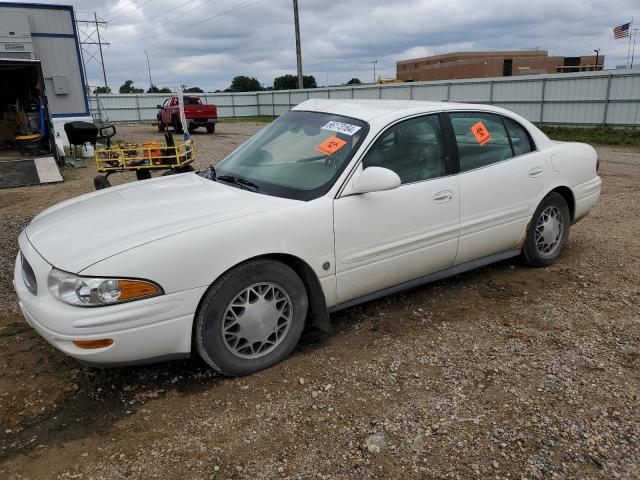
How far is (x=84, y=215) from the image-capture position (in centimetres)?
Result: 316

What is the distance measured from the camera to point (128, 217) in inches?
118

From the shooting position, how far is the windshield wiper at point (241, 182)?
3.36 metres

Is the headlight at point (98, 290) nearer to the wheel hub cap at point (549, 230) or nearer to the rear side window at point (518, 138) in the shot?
the rear side window at point (518, 138)

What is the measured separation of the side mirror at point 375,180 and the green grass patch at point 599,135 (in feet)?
50.2

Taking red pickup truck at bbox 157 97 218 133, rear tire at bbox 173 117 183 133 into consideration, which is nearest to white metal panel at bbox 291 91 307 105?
red pickup truck at bbox 157 97 218 133

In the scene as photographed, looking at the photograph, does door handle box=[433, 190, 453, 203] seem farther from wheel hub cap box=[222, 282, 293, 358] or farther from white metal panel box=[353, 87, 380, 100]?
white metal panel box=[353, 87, 380, 100]

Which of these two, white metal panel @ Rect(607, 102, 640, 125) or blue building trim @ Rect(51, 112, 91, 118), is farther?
blue building trim @ Rect(51, 112, 91, 118)

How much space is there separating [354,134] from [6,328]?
2931mm

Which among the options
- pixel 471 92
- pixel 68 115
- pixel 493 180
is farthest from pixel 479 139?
pixel 471 92

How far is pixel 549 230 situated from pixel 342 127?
226 cm

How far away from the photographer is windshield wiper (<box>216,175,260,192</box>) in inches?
132

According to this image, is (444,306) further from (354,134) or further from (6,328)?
(6,328)

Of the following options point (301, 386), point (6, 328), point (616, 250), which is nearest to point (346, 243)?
point (301, 386)

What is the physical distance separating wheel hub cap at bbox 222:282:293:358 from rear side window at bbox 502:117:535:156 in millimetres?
2480
